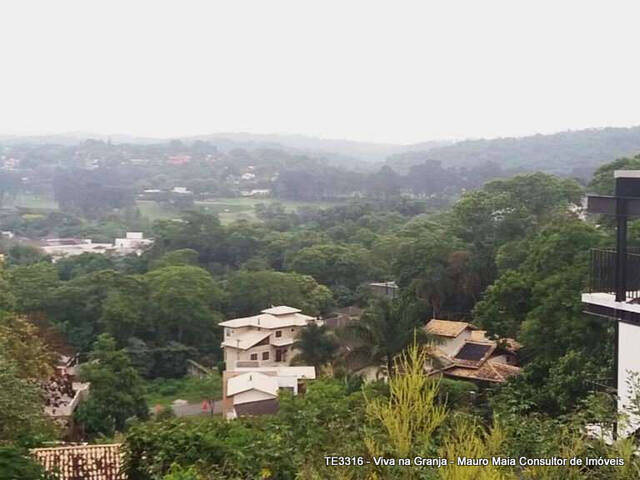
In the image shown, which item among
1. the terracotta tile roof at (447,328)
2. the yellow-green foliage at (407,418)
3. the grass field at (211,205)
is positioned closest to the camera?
the yellow-green foliage at (407,418)

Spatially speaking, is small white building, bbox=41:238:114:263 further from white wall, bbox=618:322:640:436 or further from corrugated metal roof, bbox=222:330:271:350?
white wall, bbox=618:322:640:436

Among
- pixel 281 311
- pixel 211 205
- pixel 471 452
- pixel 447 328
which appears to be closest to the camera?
pixel 471 452

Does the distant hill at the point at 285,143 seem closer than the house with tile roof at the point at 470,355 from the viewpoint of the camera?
No

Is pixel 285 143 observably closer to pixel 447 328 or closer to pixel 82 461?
pixel 447 328

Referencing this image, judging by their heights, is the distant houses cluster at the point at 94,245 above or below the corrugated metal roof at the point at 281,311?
below

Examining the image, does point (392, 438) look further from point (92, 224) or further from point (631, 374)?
point (92, 224)

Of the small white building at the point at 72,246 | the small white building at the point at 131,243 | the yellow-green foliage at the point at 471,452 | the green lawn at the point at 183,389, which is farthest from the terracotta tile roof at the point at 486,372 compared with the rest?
the small white building at the point at 72,246

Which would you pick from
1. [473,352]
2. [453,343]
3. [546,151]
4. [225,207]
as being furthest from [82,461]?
[546,151]

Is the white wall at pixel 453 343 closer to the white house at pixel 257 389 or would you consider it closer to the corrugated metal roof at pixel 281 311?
the white house at pixel 257 389
